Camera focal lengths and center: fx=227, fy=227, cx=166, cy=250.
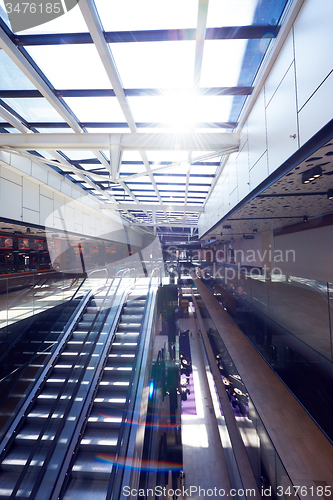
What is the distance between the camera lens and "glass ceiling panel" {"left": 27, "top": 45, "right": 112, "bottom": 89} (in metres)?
3.25

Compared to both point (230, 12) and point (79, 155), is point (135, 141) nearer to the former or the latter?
point (79, 155)

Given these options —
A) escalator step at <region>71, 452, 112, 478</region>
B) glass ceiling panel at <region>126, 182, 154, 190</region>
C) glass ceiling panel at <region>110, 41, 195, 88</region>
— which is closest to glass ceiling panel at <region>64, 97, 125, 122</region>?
glass ceiling panel at <region>110, 41, 195, 88</region>

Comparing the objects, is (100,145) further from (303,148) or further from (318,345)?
(318,345)

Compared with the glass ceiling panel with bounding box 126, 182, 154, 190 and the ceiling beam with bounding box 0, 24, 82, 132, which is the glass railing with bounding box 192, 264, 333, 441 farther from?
the glass ceiling panel with bounding box 126, 182, 154, 190

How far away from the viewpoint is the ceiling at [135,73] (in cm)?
273

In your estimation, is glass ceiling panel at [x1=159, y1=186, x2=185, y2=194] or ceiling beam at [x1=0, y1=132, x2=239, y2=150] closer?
ceiling beam at [x1=0, y1=132, x2=239, y2=150]

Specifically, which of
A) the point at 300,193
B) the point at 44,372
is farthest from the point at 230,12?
the point at 44,372

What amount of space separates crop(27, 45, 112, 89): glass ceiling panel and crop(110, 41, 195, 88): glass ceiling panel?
0.35 meters

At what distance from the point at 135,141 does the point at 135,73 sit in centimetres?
152

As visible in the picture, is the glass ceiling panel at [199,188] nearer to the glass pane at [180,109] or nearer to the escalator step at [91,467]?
the glass pane at [180,109]

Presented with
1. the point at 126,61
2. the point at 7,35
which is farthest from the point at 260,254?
the point at 7,35

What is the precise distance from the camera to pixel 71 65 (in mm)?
3500

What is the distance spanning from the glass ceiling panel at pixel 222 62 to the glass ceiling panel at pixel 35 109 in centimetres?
304

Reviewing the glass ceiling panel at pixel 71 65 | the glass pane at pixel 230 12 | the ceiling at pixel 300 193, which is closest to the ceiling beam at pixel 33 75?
the glass ceiling panel at pixel 71 65
